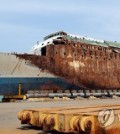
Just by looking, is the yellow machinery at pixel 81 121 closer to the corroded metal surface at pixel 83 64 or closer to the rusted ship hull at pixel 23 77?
the rusted ship hull at pixel 23 77

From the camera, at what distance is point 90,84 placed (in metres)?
38.0

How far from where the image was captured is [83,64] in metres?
37.8

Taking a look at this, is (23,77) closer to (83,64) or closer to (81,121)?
(83,64)

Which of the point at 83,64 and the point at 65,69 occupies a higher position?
the point at 83,64

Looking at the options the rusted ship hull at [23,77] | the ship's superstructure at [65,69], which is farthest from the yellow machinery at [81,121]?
the rusted ship hull at [23,77]

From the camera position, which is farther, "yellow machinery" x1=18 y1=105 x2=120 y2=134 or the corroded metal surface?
the corroded metal surface

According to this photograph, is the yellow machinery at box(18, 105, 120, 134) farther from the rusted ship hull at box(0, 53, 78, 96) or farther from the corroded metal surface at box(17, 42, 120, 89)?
the corroded metal surface at box(17, 42, 120, 89)

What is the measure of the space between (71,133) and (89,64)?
108ft

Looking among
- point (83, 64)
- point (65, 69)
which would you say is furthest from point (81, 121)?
point (83, 64)

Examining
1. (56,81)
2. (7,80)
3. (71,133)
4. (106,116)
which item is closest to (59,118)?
(71,133)

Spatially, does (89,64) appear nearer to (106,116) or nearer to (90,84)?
(90,84)

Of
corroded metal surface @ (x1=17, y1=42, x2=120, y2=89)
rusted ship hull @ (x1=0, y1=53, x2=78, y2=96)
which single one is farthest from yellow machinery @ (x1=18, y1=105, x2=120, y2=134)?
corroded metal surface @ (x1=17, y1=42, x2=120, y2=89)

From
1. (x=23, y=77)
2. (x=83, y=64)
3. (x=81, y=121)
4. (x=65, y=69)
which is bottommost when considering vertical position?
(x=81, y=121)

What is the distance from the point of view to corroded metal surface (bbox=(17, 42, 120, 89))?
35031 mm
